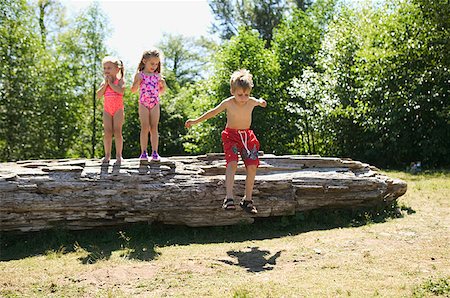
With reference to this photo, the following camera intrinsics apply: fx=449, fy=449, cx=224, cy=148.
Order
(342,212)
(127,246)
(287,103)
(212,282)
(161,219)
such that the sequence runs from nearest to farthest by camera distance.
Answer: (212,282) → (127,246) → (161,219) → (342,212) → (287,103)

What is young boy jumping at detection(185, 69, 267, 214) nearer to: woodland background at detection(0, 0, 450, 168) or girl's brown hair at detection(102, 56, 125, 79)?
girl's brown hair at detection(102, 56, 125, 79)

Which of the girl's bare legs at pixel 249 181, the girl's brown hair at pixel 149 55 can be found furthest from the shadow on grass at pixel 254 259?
the girl's brown hair at pixel 149 55

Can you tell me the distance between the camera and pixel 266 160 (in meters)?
7.96

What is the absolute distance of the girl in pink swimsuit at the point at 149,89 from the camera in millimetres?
7008

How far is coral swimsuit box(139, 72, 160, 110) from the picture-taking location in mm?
7047

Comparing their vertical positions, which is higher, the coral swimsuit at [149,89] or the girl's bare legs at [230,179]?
the coral swimsuit at [149,89]

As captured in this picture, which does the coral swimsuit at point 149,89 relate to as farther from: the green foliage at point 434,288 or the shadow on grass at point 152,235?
the green foliage at point 434,288

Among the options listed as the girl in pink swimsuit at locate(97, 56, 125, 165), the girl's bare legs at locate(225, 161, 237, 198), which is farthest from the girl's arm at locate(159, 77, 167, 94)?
the girl's bare legs at locate(225, 161, 237, 198)

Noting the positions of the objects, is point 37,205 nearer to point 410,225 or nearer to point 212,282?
point 212,282

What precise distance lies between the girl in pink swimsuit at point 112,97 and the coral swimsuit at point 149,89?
13.1 inches

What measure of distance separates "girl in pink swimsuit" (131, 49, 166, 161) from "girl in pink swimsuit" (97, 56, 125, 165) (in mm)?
290

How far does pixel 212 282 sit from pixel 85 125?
2018 centimetres

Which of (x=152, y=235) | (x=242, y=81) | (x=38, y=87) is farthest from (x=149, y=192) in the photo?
(x=38, y=87)

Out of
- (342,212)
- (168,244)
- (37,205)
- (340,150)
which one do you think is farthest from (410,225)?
(340,150)
